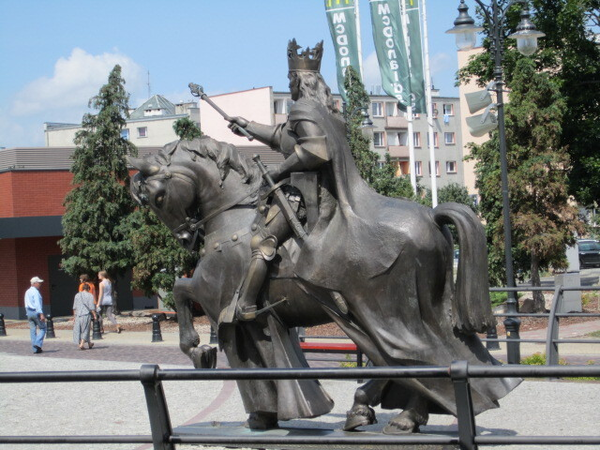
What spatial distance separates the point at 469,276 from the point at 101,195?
78.3ft

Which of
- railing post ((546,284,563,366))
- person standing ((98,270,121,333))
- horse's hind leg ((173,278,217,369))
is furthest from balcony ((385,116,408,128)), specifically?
horse's hind leg ((173,278,217,369))

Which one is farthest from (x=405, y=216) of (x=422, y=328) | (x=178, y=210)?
(x=178, y=210)

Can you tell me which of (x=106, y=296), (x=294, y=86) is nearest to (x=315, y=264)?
(x=294, y=86)

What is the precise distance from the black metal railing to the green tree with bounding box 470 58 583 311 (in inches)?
745

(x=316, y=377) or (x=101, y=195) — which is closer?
(x=316, y=377)

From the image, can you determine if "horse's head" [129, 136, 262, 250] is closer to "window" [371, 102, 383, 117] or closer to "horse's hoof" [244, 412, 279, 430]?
"horse's hoof" [244, 412, 279, 430]

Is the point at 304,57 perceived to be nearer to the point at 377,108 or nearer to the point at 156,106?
the point at 377,108

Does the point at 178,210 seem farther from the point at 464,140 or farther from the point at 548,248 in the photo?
the point at 464,140

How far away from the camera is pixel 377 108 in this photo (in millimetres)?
76000

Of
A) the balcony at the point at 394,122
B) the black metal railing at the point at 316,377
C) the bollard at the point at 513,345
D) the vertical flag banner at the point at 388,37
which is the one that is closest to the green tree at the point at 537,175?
the bollard at the point at 513,345

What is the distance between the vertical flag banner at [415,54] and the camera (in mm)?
40594

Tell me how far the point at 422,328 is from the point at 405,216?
0.89 m

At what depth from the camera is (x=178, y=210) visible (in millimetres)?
7965

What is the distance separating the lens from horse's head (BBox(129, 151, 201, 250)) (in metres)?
7.90
